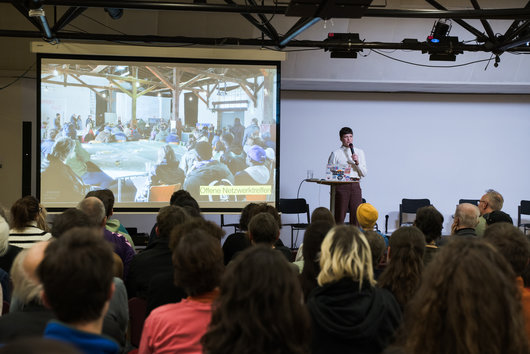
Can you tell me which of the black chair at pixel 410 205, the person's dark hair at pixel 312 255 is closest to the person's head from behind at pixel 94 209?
the person's dark hair at pixel 312 255

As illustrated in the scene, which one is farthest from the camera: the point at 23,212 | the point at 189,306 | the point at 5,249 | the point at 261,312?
the point at 23,212

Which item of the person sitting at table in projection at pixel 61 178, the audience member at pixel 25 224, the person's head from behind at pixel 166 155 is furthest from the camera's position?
the person's head from behind at pixel 166 155

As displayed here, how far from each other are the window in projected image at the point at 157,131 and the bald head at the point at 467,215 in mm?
3672

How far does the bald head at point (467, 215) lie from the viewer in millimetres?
4340

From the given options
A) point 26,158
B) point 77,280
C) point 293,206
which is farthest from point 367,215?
point 26,158

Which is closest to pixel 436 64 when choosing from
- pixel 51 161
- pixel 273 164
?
pixel 273 164

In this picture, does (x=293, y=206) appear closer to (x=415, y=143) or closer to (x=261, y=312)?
(x=415, y=143)

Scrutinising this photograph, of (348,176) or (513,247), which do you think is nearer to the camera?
(513,247)

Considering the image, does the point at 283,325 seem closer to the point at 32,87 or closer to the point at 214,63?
the point at 214,63

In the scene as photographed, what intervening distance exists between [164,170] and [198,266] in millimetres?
5610

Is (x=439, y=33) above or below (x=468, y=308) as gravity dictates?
above

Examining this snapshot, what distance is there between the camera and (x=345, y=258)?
219 cm

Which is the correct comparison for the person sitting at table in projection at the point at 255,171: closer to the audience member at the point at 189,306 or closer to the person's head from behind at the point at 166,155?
the person's head from behind at the point at 166,155

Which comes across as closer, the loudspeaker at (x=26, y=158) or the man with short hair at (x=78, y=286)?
the man with short hair at (x=78, y=286)
